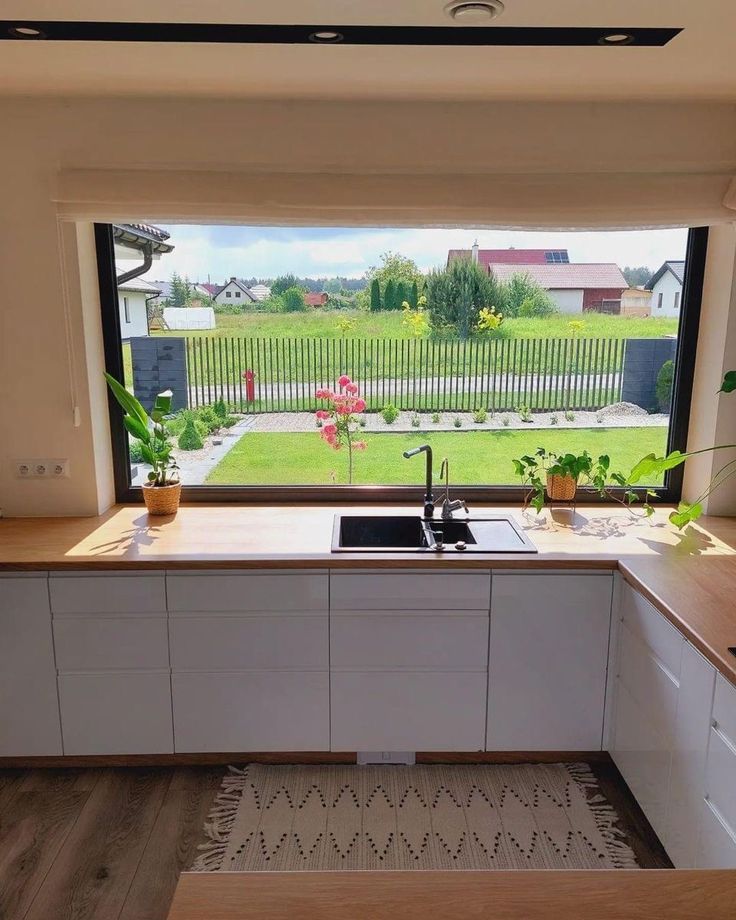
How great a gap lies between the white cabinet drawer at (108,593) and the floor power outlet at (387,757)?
989mm

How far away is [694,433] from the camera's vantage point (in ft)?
10.5

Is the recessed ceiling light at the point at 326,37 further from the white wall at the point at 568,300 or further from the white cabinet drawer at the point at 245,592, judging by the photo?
the white cabinet drawer at the point at 245,592

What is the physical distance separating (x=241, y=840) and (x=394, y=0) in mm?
2622

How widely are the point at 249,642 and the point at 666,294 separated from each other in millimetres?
2385

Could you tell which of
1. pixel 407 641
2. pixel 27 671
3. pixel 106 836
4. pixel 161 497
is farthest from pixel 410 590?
pixel 27 671

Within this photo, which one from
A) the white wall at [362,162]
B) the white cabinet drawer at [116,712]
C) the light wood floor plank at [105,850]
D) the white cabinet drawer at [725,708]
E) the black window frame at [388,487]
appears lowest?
the light wood floor plank at [105,850]

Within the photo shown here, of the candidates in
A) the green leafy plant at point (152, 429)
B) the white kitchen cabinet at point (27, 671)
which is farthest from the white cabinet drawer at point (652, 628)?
the white kitchen cabinet at point (27, 671)

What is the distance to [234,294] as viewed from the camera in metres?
3.13

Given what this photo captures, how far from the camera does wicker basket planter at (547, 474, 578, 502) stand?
10.1 feet

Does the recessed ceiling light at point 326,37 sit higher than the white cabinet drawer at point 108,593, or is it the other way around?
the recessed ceiling light at point 326,37

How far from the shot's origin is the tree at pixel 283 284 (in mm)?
3119

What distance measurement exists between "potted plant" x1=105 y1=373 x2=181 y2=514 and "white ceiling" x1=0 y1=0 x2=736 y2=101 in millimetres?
1188

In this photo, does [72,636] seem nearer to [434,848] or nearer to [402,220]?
[434,848]

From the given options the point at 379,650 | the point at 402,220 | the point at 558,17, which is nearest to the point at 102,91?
the point at 402,220
